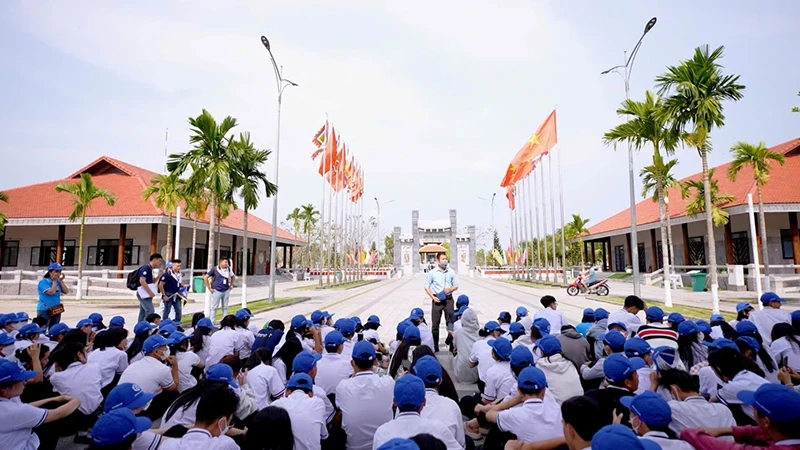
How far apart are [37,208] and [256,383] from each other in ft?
103

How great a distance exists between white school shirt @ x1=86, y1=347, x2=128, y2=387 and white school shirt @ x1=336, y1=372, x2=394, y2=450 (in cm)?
302

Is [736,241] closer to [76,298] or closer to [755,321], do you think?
[755,321]

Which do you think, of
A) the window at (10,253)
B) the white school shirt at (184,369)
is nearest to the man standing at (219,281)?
the white school shirt at (184,369)

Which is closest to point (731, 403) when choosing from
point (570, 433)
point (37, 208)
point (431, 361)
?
point (570, 433)

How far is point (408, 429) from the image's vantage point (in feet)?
9.25

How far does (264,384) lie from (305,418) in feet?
3.89

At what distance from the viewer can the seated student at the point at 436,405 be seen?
3332mm

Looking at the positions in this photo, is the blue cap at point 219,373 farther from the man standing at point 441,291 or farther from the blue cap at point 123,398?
the man standing at point 441,291

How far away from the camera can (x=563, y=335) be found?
5816 millimetres

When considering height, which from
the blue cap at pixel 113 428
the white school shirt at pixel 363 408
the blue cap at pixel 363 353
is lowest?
the white school shirt at pixel 363 408

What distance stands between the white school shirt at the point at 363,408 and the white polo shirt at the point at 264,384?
903 millimetres

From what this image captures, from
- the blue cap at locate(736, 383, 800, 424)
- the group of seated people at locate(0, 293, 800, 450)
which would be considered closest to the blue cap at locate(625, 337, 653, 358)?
the group of seated people at locate(0, 293, 800, 450)

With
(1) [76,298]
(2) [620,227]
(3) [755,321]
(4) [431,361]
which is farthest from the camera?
(2) [620,227]

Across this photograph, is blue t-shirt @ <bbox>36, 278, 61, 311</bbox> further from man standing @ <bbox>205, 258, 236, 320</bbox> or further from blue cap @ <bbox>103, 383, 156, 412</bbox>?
blue cap @ <bbox>103, 383, 156, 412</bbox>
